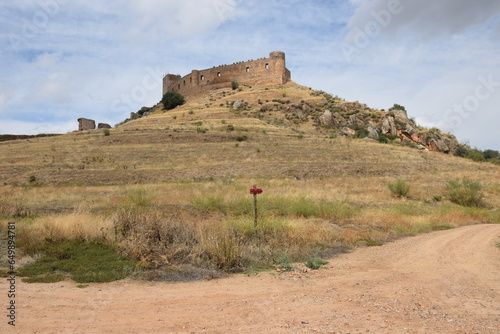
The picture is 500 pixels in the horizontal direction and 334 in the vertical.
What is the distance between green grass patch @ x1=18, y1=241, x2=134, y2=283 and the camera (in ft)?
21.1

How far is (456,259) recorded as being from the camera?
7820mm

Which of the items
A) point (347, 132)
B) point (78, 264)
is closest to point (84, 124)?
point (347, 132)

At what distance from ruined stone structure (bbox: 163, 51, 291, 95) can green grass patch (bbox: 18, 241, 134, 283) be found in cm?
5625

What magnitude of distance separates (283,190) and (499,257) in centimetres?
1151

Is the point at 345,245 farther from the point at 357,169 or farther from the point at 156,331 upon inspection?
the point at 357,169

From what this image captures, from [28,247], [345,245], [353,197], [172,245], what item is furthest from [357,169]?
[28,247]

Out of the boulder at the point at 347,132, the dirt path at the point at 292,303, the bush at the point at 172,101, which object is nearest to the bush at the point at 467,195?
the dirt path at the point at 292,303

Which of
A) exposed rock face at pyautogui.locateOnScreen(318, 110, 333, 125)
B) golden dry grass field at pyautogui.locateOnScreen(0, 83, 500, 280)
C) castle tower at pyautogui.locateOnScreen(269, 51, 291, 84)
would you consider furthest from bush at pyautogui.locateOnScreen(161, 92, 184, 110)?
exposed rock face at pyautogui.locateOnScreen(318, 110, 333, 125)

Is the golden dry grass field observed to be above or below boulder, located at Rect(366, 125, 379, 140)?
below

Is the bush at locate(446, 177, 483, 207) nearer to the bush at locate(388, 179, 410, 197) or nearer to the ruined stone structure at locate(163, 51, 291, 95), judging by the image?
the bush at locate(388, 179, 410, 197)

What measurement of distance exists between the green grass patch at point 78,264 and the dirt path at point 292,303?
0.38 metres

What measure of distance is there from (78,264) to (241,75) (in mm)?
61039

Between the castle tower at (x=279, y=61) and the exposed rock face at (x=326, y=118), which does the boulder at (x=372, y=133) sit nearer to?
the exposed rock face at (x=326, y=118)

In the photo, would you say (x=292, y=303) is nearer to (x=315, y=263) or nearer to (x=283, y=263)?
(x=283, y=263)
